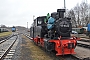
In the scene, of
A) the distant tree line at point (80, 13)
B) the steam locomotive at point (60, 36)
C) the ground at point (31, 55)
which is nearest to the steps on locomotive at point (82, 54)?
the steam locomotive at point (60, 36)

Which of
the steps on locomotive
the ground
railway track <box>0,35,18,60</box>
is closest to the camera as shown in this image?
the steps on locomotive

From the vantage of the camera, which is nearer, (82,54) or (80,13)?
(82,54)

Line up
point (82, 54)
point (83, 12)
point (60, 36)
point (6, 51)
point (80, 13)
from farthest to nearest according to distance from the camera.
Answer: point (80, 13) → point (83, 12) → point (6, 51) → point (82, 54) → point (60, 36)

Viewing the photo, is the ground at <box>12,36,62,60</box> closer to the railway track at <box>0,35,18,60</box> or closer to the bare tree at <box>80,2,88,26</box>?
the railway track at <box>0,35,18,60</box>

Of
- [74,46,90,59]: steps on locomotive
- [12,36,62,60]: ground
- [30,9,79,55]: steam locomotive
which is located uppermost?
[30,9,79,55]: steam locomotive

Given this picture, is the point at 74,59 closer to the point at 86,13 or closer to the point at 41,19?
the point at 41,19

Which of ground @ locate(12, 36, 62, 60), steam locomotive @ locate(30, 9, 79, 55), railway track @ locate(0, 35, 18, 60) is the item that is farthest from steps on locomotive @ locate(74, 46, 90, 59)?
railway track @ locate(0, 35, 18, 60)

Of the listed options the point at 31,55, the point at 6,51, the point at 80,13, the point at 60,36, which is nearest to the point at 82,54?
the point at 60,36

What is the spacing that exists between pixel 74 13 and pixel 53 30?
68.5m

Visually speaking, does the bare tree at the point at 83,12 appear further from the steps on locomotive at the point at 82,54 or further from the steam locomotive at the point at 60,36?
the steam locomotive at the point at 60,36

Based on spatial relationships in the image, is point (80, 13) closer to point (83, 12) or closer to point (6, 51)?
point (83, 12)

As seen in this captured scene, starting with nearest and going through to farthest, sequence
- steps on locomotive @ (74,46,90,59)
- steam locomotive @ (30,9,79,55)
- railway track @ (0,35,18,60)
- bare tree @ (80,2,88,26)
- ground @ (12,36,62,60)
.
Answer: steam locomotive @ (30,9,79,55) < steps on locomotive @ (74,46,90,59) < ground @ (12,36,62,60) < railway track @ (0,35,18,60) < bare tree @ (80,2,88,26)

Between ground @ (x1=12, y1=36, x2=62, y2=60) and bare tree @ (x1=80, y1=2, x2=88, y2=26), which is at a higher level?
bare tree @ (x1=80, y1=2, x2=88, y2=26)

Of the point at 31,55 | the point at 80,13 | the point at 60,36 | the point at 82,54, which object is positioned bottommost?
the point at 31,55
